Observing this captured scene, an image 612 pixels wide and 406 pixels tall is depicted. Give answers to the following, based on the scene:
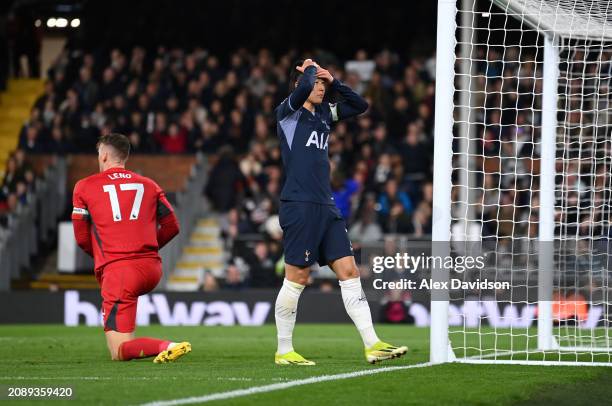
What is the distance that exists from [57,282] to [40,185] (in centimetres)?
200

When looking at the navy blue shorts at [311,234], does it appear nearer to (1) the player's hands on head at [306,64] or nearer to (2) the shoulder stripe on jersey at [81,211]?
(1) the player's hands on head at [306,64]

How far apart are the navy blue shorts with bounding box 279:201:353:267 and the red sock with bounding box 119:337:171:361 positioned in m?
1.16

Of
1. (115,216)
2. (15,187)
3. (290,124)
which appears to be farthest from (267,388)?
(15,187)

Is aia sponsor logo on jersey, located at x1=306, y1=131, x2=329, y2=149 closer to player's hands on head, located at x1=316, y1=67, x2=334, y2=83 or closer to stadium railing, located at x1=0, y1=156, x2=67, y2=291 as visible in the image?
player's hands on head, located at x1=316, y1=67, x2=334, y2=83

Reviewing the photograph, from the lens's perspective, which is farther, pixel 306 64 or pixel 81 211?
pixel 81 211

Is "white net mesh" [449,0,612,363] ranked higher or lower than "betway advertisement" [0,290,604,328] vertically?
higher

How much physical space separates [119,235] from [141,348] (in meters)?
0.92

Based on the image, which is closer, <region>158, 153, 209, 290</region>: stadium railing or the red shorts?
the red shorts

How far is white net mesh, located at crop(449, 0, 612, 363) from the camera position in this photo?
10773 mm

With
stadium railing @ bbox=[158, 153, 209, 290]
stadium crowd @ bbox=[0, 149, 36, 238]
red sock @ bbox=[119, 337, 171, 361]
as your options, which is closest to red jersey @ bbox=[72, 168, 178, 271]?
red sock @ bbox=[119, 337, 171, 361]

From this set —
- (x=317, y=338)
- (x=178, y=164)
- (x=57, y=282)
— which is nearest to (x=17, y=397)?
(x=317, y=338)

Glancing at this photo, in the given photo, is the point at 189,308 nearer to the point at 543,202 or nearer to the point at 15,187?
the point at 15,187

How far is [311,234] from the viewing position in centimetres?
895

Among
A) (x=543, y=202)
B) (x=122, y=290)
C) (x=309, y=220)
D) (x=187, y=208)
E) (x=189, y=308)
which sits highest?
(x=543, y=202)
